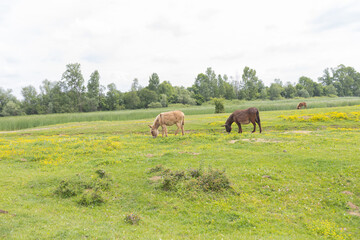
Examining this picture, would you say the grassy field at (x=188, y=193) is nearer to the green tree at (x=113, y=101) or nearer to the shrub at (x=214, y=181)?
the shrub at (x=214, y=181)

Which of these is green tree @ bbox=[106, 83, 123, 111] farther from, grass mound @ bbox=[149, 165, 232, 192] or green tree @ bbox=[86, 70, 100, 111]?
grass mound @ bbox=[149, 165, 232, 192]

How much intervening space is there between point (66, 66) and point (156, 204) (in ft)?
257

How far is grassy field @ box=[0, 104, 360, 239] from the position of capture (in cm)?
564

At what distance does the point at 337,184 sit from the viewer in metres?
7.87

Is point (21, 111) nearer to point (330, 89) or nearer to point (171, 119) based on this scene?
point (171, 119)

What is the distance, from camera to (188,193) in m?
7.62

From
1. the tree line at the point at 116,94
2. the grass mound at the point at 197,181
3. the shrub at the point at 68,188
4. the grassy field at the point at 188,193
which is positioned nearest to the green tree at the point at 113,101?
the tree line at the point at 116,94

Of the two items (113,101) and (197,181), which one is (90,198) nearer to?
(197,181)

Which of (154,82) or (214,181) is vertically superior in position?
(154,82)

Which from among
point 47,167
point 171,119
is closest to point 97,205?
point 47,167

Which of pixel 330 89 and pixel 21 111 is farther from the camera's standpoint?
pixel 330 89

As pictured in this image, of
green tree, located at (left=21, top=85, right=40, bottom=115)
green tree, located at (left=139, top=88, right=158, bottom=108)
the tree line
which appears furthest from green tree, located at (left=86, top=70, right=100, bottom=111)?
green tree, located at (left=21, top=85, right=40, bottom=115)

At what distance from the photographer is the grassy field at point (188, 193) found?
222 inches

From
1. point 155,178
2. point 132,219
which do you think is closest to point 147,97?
point 155,178
